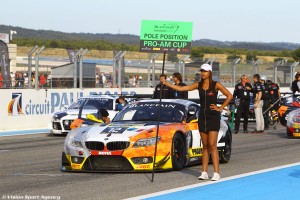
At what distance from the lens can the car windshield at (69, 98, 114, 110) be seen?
22.6m

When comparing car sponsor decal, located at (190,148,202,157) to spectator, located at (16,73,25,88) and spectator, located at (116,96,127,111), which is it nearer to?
spectator, located at (116,96,127,111)

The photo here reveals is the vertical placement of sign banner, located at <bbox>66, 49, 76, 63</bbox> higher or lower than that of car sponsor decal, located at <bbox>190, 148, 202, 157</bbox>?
higher

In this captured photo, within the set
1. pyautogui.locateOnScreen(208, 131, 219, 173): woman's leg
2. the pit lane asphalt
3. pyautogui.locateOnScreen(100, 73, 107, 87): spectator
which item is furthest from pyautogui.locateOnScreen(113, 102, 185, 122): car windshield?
pyautogui.locateOnScreen(100, 73, 107, 87): spectator

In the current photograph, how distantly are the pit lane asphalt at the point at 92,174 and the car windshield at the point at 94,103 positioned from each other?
360 cm

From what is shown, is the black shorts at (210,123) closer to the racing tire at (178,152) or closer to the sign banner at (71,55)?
the racing tire at (178,152)

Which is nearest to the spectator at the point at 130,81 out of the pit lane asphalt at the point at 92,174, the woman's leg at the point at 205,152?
the pit lane asphalt at the point at 92,174

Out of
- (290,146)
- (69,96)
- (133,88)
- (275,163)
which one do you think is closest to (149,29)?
(133,88)

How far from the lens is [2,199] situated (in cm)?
917

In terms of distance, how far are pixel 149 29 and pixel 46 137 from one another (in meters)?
27.1

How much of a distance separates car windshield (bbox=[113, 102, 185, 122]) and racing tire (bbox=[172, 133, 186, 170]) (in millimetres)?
715

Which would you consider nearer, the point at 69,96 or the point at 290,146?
the point at 290,146

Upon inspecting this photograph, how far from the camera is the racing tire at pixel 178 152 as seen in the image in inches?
478

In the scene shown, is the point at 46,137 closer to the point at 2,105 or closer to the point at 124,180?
the point at 2,105

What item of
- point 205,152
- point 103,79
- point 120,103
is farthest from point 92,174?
point 103,79
